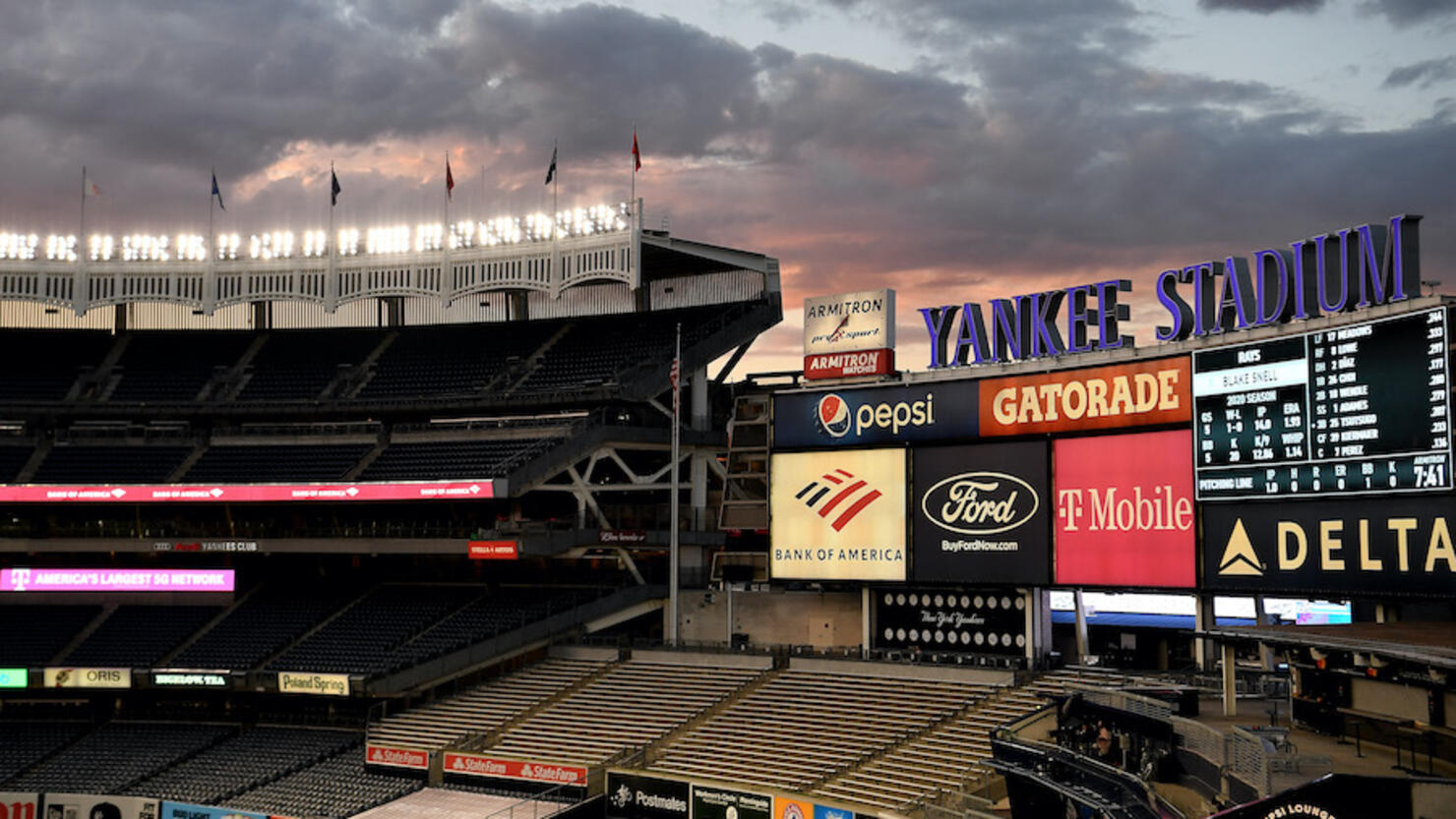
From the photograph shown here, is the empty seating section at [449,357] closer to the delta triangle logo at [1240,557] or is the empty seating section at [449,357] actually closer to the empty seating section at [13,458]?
the empty seating section at [13,458]

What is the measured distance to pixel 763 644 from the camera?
165 ft

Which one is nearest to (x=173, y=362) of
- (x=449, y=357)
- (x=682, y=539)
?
(x=449, y=357)

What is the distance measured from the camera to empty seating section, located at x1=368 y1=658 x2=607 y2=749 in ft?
152

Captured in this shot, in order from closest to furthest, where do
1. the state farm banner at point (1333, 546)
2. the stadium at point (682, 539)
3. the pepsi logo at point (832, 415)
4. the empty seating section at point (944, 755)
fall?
the state farm banner at point (1333, 546) → the stadium at point (682, 539) → the empty seating section at point (944, 755) → the pepsi logo at point (832, 415)

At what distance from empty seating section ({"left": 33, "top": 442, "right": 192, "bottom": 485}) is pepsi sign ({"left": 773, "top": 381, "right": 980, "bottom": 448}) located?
94.4 feet

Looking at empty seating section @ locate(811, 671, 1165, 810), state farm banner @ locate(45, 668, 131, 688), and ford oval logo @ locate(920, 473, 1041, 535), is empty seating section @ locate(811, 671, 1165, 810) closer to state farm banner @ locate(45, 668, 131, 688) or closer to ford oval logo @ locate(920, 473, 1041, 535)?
ford oval logo @ locate(920, 473, 1041, 535)

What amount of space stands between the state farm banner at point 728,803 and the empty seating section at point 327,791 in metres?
10.9

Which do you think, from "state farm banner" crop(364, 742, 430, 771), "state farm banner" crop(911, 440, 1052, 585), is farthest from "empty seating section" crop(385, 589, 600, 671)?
"state farm banner" crop(911, 440, 1052, 585)

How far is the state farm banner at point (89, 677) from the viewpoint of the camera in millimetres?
50625

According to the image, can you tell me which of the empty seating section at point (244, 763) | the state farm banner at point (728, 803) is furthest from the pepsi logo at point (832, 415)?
the empty seating section at point (244, 763)

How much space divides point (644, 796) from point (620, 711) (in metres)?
5.86

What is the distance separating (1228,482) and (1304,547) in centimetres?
273

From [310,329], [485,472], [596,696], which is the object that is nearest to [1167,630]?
[596,696]

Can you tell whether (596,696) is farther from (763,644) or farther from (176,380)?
(176,380)
